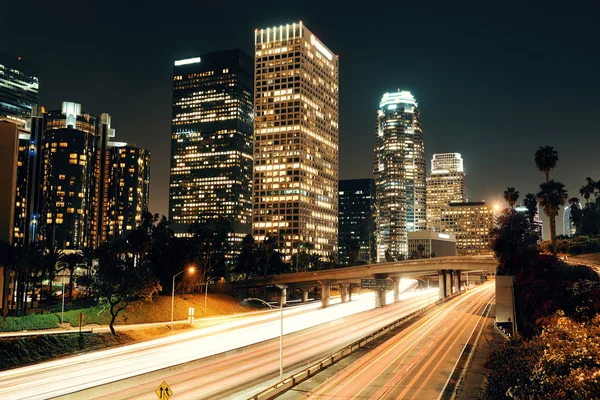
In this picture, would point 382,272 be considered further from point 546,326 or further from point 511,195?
point 546,326

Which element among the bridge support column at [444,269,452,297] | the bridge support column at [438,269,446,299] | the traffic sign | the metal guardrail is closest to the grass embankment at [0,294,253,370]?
the traffic sign

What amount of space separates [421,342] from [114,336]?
41.6m

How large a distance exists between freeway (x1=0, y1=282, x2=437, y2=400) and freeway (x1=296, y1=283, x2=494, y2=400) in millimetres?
6805

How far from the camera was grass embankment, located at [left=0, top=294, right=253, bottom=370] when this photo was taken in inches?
2295

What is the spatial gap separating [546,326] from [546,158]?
83112 millimetres

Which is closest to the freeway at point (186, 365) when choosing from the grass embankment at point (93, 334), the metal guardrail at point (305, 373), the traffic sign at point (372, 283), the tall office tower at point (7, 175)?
the metal guardrail at point (305, 373)

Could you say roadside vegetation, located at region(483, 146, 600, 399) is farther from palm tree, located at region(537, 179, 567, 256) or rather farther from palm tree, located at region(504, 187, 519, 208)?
palm tree, located at region(504, 187, 519, 208)

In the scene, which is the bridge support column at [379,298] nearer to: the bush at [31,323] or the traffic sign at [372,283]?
the traffic sign at [372,283]

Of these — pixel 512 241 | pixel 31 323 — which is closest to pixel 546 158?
pixel 512 241

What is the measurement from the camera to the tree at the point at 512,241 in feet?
326

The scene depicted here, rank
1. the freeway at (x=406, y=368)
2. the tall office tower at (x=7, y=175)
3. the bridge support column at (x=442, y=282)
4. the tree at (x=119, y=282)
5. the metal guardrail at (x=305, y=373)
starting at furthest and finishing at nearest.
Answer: the bridge support column at (x=442, y=282) < the tall office tower at (x=7, y=175) < the tree at (x=119, y=282) < the freeway at (x=406, y=368) < the metal guardrail at (x=305, y=373)

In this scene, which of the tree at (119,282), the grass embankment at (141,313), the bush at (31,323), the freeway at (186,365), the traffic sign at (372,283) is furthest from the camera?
the traffic sign at (372,283)

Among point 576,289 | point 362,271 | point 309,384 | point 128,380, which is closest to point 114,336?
point 128,380

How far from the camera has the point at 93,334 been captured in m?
70.6
